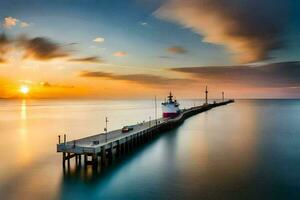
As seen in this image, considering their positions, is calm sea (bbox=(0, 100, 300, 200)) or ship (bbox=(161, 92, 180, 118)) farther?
ship (bbox=(161, 92, 180, 118))

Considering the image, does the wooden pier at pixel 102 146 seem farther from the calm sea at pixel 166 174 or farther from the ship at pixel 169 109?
the ship at pixel 169 109

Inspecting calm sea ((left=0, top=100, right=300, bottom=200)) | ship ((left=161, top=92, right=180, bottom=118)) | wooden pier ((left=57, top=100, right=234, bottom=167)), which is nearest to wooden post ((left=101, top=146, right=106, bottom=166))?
wooden pier ((left=57, top=100, right=234, bottom=167))

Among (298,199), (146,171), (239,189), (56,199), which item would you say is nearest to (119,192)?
(56,199)

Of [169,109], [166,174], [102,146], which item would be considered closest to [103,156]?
[102,146]

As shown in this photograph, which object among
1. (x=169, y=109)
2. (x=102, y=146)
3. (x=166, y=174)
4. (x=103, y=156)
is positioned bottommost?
(x=166, y=174)

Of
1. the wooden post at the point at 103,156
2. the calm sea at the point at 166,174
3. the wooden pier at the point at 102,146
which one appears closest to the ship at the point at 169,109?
the wooden pier at the point at 102,146

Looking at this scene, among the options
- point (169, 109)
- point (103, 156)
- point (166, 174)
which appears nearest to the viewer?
point (166, 174)

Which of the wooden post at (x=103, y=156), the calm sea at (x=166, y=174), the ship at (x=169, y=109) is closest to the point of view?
the calm sea at (x=166, y=174)

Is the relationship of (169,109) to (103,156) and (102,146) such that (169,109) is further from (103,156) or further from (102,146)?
(102,146)

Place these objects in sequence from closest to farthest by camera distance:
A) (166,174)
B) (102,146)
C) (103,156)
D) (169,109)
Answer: (166,174)
(102,146)
(103,156)
(169,109)

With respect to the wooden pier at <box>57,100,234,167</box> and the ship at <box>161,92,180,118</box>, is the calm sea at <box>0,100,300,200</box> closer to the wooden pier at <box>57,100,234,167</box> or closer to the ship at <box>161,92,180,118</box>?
the wooden pier at <box>57,100,234,167</box>

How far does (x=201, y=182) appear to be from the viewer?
25.3 meters

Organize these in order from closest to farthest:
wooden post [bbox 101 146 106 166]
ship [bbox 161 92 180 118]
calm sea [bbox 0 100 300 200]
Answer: calm sea [bbox 0 100 300 200] → wooden post [bbox 101 146 106 166] → ship [bbox 161 92 180 118]

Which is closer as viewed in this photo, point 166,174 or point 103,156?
point 166,174
